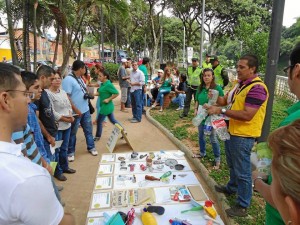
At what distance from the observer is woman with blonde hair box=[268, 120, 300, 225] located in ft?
2.40

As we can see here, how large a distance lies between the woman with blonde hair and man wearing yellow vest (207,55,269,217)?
2001 mm

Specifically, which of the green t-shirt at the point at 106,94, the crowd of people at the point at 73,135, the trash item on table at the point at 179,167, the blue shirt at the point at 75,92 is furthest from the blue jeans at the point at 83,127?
the trash item on table at the point at 179,167

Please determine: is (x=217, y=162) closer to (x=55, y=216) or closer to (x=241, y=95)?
(x=241, y=95)

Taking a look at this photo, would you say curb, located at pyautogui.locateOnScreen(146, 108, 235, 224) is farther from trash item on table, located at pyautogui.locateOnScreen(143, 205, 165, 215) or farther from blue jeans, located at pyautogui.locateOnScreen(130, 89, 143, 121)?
blue jeans, located at pyautogui.locateOnScreen(130, 89, 143, 121)

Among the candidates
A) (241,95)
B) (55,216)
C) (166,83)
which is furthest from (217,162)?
(166,83)

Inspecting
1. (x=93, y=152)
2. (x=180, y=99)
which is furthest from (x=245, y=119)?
(x=180, y=99)

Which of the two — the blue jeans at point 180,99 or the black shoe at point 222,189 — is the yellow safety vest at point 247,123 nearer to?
the black shoe at point 222,189

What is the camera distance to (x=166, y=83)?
9.16 metres

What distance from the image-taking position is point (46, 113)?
3402 mm

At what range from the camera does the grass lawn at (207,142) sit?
3038 mm

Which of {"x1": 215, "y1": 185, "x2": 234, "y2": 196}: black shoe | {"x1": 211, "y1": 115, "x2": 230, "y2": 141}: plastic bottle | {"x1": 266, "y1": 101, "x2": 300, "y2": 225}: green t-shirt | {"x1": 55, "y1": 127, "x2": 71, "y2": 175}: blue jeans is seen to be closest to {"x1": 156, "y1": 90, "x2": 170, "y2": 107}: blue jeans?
{"x1": 55, "y1": 127, "x2": 71, "y2": 175}: blue jeans

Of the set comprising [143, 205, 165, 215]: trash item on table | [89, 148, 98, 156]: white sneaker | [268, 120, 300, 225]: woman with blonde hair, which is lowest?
[89, 148, 98, 156]: white sneaker

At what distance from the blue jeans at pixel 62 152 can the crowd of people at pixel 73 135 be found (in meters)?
Answer: 0.02

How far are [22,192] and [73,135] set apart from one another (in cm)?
398
